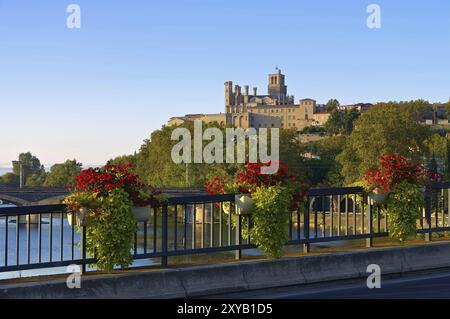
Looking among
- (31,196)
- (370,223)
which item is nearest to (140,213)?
(370,223)

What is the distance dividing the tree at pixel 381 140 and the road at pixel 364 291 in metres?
80.4

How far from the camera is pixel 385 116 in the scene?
97.3 metres

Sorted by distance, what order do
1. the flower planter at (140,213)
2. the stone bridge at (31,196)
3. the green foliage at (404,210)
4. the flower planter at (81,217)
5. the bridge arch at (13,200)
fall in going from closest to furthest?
the flower planter at (81,217), the flower planter at (140,213), the green foliage at (404,210), the stone bridge at (31,196), the bridge arch at (13,200)

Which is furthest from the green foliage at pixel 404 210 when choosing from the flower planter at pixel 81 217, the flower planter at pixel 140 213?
the flower planter at pixel 81 217

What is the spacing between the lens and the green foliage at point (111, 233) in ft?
35.8

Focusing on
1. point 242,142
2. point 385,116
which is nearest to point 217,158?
point 242,142

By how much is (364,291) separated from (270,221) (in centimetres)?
194

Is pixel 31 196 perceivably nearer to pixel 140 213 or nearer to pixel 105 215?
pixel 140 213

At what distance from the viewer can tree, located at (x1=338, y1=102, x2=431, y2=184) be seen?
9425cm

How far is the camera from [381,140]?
310ft

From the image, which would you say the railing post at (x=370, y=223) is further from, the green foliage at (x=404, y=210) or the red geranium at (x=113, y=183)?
the red geranium at (x=113, y=183)
